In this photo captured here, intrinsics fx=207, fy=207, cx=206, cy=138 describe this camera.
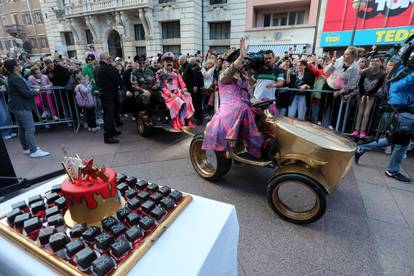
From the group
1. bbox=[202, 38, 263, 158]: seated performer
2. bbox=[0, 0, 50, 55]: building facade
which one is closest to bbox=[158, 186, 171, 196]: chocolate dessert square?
bbox=[202, 38, 263, 158]: seated performer

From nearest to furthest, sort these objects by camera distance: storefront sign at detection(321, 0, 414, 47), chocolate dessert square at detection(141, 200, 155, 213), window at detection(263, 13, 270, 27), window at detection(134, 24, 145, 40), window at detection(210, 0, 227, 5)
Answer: chocolate dessert square at detection(141, 200, 155, 213) → storefront sign at detection(321, 0, 414, 47) → window at detection(210, 0, 227, 5) → window at detection(263, 13, 270, 27) → window at detection(134, 24, 145, 40)

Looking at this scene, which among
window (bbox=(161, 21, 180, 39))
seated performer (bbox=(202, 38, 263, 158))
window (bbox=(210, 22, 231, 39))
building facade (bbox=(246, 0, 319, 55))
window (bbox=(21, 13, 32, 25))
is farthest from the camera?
window (bbox=(21, 13, 32, 25))

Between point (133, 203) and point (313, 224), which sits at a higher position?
point (133, 203)

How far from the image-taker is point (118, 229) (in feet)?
3.21

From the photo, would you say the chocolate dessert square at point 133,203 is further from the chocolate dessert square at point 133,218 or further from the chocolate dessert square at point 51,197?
the chocolate dessert square at point 51,197

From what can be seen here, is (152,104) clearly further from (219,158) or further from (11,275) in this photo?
(11,275)

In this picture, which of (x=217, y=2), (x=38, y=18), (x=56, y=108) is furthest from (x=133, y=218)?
(x=38, y=18)

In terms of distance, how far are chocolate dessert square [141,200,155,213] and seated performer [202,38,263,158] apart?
68.2 inches

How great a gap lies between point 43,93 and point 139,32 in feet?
60.2

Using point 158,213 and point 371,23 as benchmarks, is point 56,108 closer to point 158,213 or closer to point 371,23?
point 158,213

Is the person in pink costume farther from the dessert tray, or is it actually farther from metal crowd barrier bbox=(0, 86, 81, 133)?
the dessert tray

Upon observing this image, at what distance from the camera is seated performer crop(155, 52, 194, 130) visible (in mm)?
Answer: 4996

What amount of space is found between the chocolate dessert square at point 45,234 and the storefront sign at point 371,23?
17390mm

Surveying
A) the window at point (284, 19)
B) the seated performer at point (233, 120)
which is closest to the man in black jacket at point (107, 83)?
the seated performer at point (233, 120)
